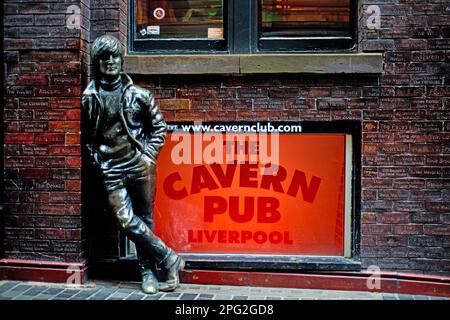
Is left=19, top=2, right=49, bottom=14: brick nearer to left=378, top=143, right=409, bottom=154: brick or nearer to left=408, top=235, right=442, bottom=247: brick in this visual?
left=378, top=143, right=409, bottom=154: brick

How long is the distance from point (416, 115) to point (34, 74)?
3.92m

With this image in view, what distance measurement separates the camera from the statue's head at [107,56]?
20.0 feet

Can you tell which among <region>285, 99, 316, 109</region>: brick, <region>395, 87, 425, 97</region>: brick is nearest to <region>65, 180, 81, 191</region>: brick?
<region>285, 99, 316, 109</region>: brick

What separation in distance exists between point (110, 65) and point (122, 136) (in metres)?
0.68

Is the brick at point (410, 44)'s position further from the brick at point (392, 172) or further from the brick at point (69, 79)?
the brick at point (69, 79)

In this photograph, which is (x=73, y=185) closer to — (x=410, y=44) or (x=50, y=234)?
(x=50, y=234)

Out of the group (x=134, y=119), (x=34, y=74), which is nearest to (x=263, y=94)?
(x=134, y=119)

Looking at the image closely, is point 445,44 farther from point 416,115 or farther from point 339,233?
point 339,233

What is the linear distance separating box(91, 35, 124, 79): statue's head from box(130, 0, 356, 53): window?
970 mm

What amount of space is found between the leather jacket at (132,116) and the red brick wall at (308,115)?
0.52 m

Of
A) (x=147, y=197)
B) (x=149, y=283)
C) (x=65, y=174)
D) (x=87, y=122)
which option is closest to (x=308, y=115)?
(x=147, y=197)

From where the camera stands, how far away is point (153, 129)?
6293 mm
